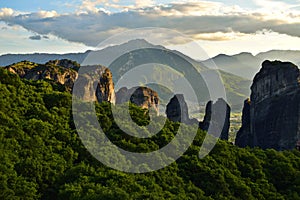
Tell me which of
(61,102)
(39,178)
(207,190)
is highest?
(61,102)

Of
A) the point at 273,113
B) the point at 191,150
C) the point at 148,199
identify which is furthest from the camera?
the point at 273,113

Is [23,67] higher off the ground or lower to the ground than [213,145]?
higher

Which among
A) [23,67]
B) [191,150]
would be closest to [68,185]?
[191,150]

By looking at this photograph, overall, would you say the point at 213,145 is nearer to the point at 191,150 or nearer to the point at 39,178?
the point at 191,150

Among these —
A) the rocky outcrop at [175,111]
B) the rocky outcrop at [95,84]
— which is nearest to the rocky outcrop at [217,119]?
the rocky outcrop at [175,111]

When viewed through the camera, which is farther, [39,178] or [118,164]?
[118,164]

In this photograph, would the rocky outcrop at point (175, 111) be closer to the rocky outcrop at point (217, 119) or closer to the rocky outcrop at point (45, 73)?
the rocky outcrop at point (217, 119)

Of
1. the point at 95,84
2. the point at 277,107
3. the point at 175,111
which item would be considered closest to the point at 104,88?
the point at 95,84

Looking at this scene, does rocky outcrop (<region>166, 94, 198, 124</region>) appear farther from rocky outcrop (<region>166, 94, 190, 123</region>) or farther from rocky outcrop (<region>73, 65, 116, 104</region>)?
rocky outcrop (<region>73, 65, 116, 104</region>)
